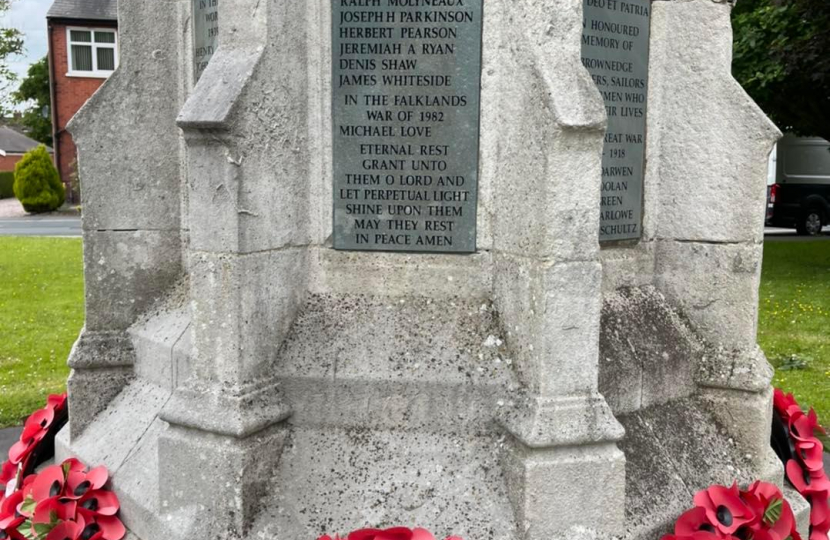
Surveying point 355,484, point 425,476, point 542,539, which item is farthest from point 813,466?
point 355,484

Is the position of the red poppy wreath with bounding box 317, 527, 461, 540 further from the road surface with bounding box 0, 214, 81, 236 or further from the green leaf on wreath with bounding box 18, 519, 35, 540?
the road surface with bounding box 0, 214, 81, 236

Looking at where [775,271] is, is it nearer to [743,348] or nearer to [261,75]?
[743,348]

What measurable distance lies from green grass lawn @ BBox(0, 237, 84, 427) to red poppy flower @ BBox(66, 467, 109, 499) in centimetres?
292

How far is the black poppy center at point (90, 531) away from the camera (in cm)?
367

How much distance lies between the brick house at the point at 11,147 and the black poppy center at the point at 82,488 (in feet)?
222

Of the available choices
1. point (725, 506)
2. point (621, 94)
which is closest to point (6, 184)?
point (621, 94)

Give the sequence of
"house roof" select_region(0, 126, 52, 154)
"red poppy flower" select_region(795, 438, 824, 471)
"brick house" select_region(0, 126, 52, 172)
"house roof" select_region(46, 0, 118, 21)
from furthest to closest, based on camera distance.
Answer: "house roof" select_region(0, 126, 52, 154)
"brick house" select_region(0, 126, 52, 172)
"house roof" select_region(46, 0, 118, 21)
"red poppy flower" select_region(795, 438, 824, 471)

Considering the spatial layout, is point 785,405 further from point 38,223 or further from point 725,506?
point 38,223

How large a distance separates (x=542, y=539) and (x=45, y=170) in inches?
1468

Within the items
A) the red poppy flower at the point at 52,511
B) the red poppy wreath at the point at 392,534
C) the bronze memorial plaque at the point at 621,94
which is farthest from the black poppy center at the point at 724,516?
the red poppy flower at the point at 52,511

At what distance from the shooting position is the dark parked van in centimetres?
2572

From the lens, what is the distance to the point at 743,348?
415cm

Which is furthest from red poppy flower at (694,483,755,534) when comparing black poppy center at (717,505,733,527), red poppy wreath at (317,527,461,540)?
red poppy wreath at (317,527,461,540)

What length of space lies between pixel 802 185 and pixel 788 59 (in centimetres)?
1306
